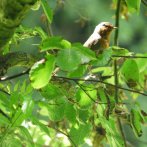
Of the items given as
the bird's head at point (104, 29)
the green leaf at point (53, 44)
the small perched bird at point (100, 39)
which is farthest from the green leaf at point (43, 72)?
the bird's head at point (104, 29)

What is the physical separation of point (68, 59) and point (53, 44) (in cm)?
3

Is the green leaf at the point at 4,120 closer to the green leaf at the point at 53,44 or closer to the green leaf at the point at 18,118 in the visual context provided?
the green leaf at the point at 18,118

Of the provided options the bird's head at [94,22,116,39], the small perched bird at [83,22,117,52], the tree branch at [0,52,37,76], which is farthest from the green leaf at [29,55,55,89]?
the bird's head at [94,22,116,39]

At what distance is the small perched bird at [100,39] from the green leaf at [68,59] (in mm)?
385

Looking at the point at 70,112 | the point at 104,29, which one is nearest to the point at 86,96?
the point at 70,112

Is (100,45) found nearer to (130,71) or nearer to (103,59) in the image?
(130,71)

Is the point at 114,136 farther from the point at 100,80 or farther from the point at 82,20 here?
the point at 82,20

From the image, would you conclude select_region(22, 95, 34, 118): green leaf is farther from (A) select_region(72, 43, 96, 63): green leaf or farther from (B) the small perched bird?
(B) the small perched bird

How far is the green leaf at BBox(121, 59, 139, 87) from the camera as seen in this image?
920 mm

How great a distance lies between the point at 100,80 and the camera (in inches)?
35.9

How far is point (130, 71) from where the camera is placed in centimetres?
93

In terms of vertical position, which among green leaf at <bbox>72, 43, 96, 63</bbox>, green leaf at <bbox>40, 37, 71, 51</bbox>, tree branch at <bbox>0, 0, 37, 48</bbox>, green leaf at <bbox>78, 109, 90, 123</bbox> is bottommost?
green leaf at <bbox>78, 109, 90, 123</bbox>

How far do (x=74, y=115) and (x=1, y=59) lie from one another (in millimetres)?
148

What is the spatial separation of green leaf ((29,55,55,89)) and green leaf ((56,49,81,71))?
0.06ft
